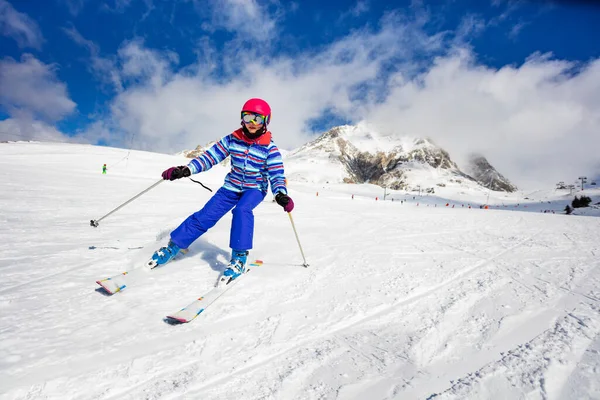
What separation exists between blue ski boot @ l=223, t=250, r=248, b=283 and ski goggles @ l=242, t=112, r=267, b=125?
1894mm

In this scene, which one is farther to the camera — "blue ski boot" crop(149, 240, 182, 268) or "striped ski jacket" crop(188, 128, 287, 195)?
"striped ski jacket" crop(188, 128, 287, 195)

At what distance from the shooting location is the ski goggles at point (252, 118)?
4195 mm

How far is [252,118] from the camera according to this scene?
13.8 ft

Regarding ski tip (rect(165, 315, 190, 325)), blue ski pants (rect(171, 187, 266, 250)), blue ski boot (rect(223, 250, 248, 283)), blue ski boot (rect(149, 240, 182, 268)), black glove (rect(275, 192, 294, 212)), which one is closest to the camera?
ski tip (rect(165, 315, 190, 325))

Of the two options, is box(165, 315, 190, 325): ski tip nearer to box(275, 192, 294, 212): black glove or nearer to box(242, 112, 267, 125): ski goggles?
box(275, 192, 294, 212): black glove

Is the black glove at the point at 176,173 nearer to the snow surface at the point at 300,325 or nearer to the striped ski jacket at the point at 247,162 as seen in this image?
the striped ski jacket at the point at 247,162

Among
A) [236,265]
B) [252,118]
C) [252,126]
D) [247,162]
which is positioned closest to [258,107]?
[252,118]

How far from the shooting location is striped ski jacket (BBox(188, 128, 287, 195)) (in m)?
4.34

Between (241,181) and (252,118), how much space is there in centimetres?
96

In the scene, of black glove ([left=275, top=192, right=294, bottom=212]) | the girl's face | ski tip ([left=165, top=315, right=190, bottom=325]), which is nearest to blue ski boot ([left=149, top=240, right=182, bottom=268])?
ski tip ([left=165, top=315, right=190, bottom=325])

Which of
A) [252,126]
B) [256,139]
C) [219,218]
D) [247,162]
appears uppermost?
[252,126]

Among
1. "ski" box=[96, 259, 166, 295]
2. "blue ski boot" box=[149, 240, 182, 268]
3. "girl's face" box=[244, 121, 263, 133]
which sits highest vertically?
"girl's face" box=[244, 121, 263, 133]

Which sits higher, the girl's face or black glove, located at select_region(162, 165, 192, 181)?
the girl's face

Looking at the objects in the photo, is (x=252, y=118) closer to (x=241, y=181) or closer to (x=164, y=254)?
(x=241, y=181)
